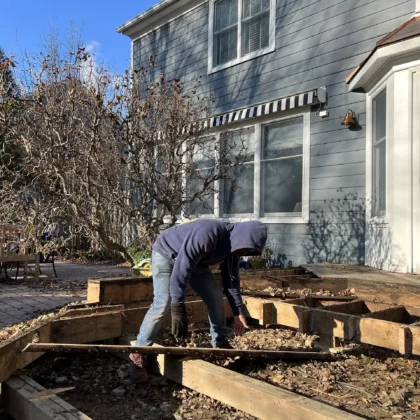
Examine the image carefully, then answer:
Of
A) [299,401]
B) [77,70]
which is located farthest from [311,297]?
[77,70]

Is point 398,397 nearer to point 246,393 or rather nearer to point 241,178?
point 246,393

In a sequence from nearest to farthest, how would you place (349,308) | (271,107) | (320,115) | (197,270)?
(197,270) < (349,308) < (320,115) < (271,107)

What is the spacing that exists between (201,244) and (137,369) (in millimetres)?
1094

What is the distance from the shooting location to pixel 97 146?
8070mm

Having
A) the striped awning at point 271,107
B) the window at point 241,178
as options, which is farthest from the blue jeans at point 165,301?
the window at point 241,178

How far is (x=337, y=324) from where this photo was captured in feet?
13.4

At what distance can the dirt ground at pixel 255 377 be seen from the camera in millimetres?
3197

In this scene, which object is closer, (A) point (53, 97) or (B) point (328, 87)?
(A) point (53, 97)

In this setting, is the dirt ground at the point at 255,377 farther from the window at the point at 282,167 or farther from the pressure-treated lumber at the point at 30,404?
the window at the point at 282,167

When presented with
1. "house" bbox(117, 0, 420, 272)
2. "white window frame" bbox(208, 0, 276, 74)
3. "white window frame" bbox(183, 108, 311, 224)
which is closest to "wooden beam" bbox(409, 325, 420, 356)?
"house" bbox(117, 0, 420, 272)

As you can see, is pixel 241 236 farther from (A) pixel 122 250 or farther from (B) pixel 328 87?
(B) pixel 328 87

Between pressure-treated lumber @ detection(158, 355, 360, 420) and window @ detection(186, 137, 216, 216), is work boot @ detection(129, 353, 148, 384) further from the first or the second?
window @ detection(186, 137, 216, 216)

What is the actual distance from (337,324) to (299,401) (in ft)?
5.16

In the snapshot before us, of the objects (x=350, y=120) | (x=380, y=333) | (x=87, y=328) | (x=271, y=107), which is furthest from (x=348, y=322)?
(x=271, y=107)
